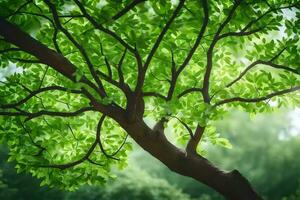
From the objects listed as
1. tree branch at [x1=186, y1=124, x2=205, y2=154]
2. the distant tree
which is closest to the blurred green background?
the distant tree

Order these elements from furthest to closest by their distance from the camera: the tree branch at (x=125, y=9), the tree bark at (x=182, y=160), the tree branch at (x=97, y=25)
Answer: the tree bark at (x=182, y=160) → the tree branch at (x=97, y=25) → the tree branch at (x=125, y=9)

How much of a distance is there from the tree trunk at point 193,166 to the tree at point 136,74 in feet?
0.03

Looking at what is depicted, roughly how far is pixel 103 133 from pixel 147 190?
409 inches

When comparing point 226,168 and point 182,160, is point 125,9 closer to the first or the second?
point 182,160

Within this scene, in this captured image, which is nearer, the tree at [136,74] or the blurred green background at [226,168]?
the tree at [136,74]

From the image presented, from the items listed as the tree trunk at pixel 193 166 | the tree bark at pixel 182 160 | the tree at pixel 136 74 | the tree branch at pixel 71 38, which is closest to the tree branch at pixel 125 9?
the tree at pixel 136 74

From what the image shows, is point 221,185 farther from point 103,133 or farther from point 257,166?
point 257,166

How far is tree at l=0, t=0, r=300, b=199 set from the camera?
→ 3428mm

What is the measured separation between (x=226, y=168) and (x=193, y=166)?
722 inches

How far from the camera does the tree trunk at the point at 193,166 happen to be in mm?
3906

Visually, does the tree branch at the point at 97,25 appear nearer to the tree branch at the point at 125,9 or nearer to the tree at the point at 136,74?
the tree at the point at 136,74

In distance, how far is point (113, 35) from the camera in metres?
3.35

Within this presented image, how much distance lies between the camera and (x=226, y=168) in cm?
2164

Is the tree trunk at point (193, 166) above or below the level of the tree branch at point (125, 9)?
below
